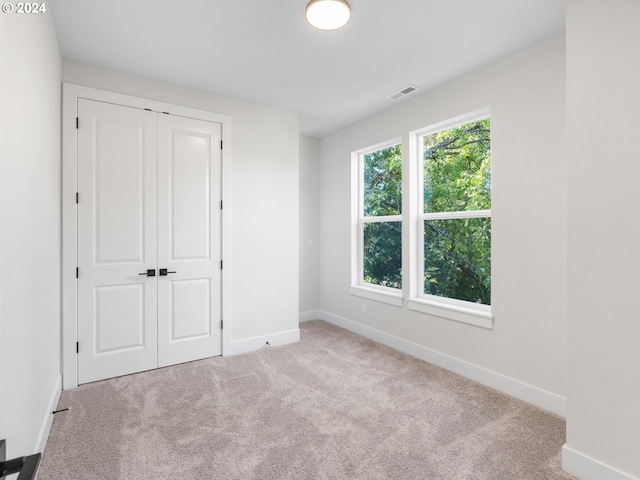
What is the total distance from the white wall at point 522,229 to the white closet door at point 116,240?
2.63m

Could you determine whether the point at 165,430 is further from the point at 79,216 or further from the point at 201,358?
the point at 79,216

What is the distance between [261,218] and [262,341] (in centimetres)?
134

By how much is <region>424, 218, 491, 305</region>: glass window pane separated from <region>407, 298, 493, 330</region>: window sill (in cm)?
13

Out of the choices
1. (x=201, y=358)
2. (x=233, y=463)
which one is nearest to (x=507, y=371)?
(x=233, y=463)

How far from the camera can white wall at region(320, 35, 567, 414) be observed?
7.84 ft

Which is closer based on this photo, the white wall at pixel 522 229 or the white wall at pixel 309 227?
the white wall at pixel 522 229

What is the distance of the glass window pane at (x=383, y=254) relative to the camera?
3873 mm

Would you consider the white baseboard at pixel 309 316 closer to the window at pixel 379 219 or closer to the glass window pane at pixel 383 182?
the window at pixel 379 219

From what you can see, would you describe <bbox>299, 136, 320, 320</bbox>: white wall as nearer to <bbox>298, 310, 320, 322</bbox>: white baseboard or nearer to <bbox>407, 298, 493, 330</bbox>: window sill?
<bbox>298, 310, 320, 322</bbox>: white baseboard

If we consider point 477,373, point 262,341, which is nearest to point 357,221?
point 262,341

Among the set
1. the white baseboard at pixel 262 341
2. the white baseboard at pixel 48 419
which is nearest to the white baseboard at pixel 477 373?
the white baseboard at pixel 262 341

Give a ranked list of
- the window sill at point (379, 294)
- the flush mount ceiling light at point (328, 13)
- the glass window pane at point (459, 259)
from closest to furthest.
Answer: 1. the flush mount ceiling light at point (328, 13)
2. the glass window pane at point (459, 259)
3. the window sill at point (379, 294)

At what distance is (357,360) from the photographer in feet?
10.9

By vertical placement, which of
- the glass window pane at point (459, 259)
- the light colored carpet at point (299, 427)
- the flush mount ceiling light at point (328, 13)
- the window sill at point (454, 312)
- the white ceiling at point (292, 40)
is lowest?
the light colored carpet at point (299, 427)
